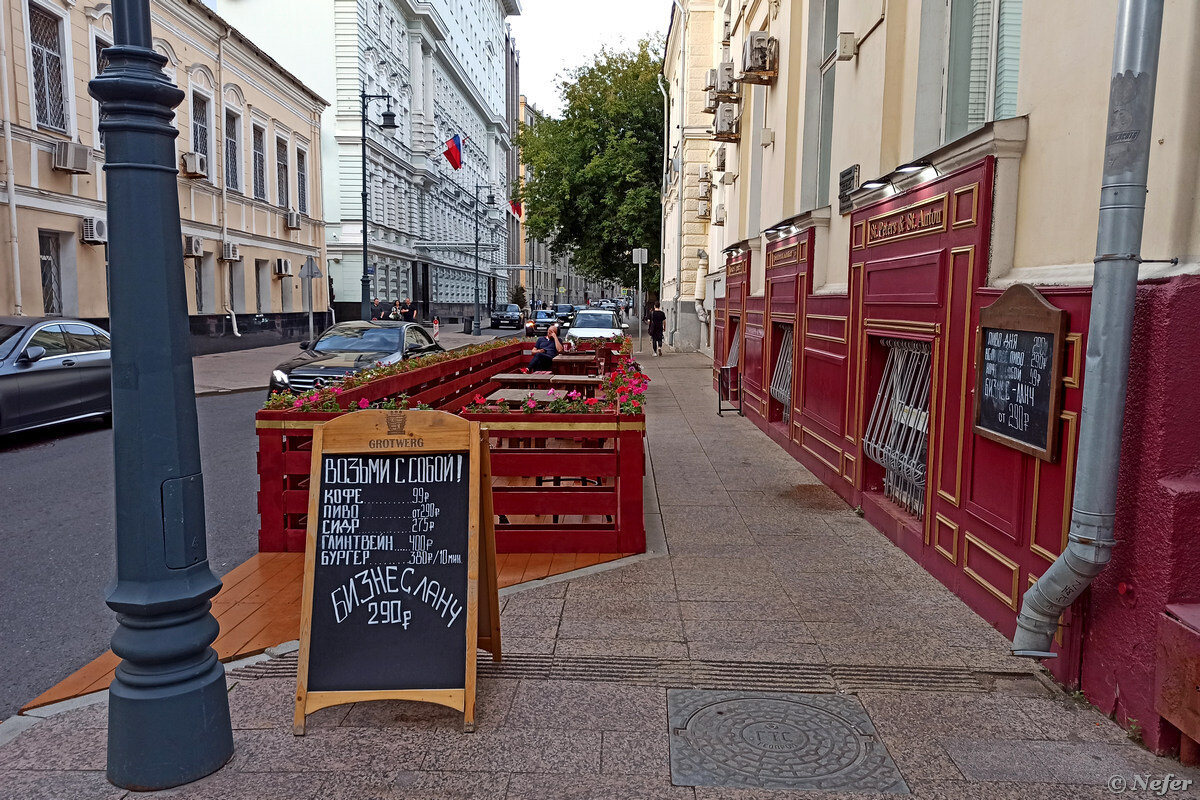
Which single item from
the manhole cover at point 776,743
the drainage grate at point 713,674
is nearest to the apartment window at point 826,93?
the drainage grate at point 713,674

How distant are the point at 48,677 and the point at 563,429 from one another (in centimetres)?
338

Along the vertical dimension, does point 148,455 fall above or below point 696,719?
above

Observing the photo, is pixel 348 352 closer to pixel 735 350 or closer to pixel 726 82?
pixel 735 350

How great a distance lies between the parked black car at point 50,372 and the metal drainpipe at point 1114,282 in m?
10.9

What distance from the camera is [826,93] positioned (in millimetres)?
10539

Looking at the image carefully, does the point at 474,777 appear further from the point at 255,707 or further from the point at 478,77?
the point at 478,77

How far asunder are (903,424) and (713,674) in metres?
3.51

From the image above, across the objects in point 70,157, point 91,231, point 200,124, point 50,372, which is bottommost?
point 50,372

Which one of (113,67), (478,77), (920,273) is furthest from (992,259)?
(478,77)

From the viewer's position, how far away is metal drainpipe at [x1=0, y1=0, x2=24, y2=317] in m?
16.8

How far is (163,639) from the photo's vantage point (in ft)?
11.0

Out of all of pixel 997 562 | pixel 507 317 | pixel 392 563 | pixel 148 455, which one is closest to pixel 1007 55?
pixel 997 562

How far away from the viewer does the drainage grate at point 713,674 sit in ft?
13.9

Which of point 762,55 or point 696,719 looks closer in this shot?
point 696,719
